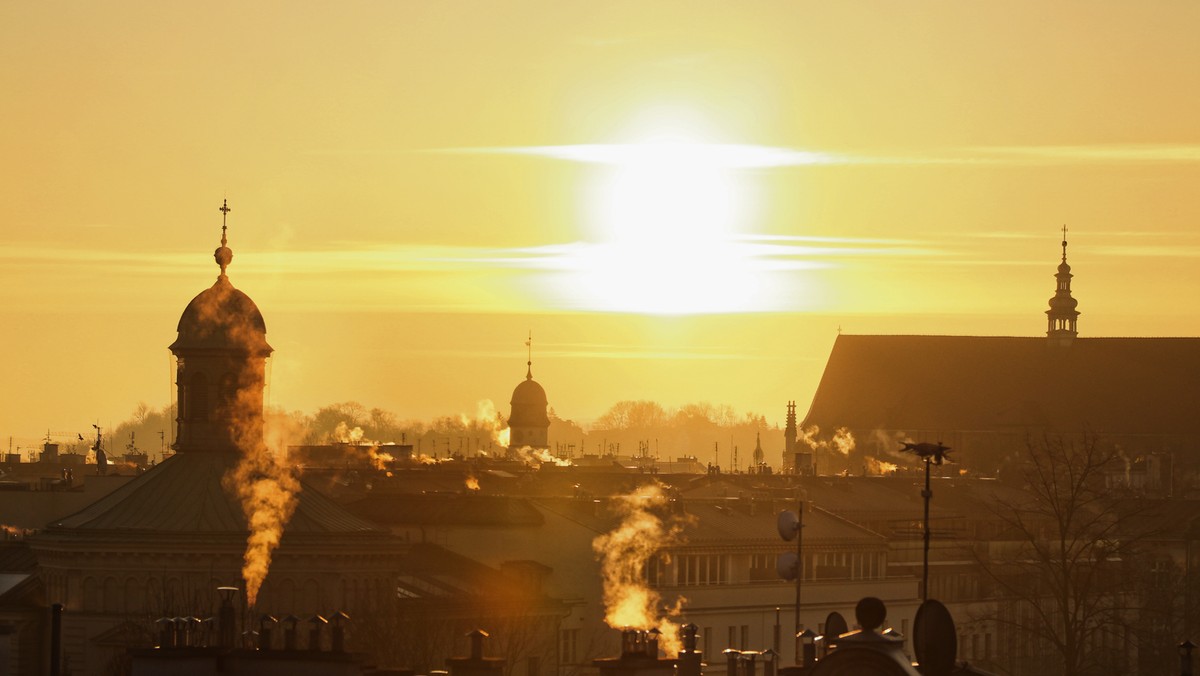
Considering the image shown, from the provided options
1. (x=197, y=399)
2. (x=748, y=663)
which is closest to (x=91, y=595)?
(x=197, y=399)

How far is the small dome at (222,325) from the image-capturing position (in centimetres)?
10906

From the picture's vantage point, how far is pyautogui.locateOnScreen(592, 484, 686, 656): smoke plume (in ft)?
374

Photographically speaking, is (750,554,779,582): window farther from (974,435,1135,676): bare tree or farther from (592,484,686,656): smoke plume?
(974,435,1135,676): bare tree

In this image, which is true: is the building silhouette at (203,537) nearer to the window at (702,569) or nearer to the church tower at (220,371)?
the church tower at (220,371)

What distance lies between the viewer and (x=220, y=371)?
10900cm

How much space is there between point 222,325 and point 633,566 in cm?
2080

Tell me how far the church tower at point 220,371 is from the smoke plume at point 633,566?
15911 millimetres

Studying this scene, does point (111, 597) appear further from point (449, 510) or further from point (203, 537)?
point (449, 510)

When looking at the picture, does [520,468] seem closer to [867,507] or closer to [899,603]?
[867,507]

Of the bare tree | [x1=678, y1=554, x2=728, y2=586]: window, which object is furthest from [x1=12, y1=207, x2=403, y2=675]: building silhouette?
the bare tree

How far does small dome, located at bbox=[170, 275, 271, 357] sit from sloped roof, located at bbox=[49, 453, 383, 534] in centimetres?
442

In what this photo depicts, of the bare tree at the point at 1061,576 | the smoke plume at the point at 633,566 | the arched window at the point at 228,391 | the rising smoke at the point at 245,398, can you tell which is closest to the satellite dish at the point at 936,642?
the bare tree at the point at 1061,576

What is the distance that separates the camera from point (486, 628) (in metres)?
100

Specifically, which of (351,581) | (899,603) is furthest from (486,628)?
(899,603)
